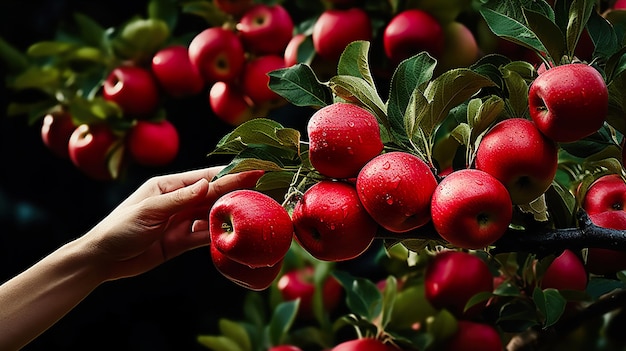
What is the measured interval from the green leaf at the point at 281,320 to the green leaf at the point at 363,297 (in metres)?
0.21

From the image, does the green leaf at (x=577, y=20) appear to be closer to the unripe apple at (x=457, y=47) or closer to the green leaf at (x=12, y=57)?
the unripe apple at (x=457, y=47)

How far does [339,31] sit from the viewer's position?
1227 mm

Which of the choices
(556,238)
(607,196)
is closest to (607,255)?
(607,196)

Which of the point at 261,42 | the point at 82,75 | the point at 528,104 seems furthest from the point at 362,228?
the point at 82,75

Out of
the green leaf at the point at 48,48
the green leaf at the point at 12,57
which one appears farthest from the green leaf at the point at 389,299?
the green leaf at the point at 12,57

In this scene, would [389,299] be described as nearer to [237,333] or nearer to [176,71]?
[237,333]

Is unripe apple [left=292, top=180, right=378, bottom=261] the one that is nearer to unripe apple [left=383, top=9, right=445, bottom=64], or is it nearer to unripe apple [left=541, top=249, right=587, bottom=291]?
unripe apple [left=541, top=249, right=587, bottom=291]

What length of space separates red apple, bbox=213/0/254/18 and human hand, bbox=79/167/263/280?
0.46m

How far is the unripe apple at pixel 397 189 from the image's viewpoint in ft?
2.12

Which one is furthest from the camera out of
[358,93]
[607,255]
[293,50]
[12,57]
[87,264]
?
[12,57]

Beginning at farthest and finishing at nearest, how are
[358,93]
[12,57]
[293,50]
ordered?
[12,57] → [293,50] → [358,93]

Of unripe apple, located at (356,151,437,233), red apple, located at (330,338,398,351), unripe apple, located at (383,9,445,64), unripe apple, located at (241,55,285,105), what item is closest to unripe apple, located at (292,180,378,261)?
unripe apple, located at (356,151,437,233)

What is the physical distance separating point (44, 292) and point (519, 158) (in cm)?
63

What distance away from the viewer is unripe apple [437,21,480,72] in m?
1.23
